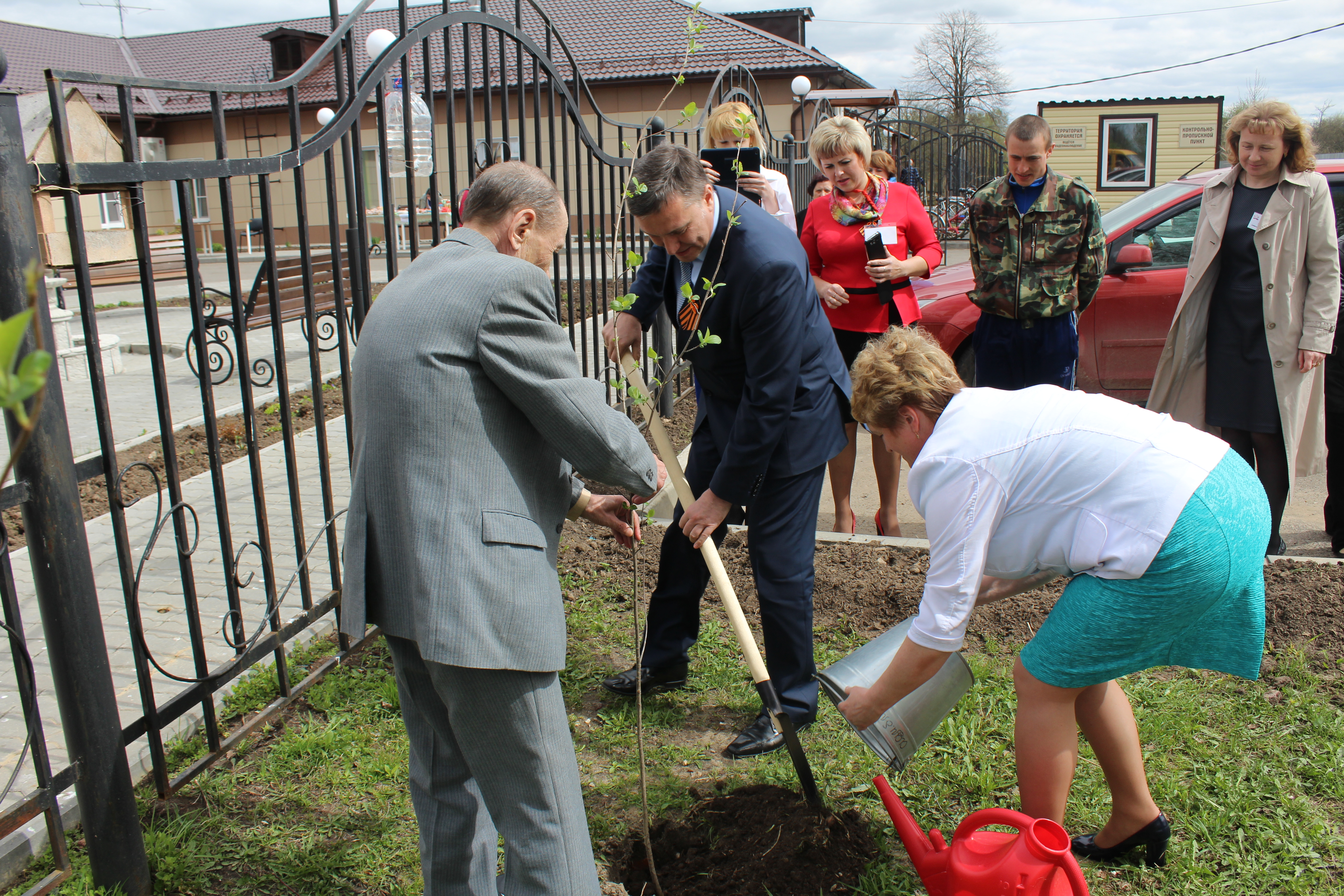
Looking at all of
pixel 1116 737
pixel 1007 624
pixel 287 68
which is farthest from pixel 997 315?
pixel 287 68

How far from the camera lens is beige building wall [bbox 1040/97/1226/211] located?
18.1 m

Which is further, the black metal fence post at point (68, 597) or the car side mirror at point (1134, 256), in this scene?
the car side mirror at point (1134, 256)

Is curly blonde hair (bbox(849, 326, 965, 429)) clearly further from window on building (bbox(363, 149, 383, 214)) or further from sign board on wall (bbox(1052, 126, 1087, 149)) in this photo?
window on building (bbox(363, 149, 383, 214))

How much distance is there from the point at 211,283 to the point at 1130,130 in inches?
710

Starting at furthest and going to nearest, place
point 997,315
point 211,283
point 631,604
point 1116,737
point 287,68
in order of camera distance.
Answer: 1. point 287,68
2. point 211,283
3. point 997,315
4. point 631,604
5. point 1116,737

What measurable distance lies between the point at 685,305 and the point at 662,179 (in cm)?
42

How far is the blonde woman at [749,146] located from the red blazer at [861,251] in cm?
17

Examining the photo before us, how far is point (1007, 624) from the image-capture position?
11.8 feet

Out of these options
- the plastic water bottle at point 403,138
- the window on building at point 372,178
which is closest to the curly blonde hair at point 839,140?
the plastic water bottle at point 403,138

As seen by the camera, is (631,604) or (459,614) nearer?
(459,614)

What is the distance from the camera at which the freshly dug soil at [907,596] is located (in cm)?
344

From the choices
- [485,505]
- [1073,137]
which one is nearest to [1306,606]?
[485,505]

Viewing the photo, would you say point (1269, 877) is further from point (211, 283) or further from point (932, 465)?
point (211, 283)

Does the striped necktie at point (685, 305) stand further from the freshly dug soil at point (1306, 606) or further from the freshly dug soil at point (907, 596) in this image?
the freshly dug soil at point (1306, 606)
